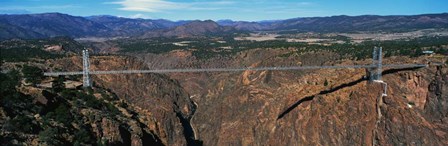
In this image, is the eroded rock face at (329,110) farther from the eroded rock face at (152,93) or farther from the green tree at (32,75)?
the green tree at (32,75)

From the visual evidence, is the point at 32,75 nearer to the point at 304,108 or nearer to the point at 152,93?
the point at 304,108

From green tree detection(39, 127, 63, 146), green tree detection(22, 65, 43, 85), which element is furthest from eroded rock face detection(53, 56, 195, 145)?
green tree detection(39, 127, 63, 146)

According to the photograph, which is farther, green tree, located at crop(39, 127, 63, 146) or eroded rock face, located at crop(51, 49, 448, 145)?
eroded rock face, located at crop(51, 49, 448, 145)

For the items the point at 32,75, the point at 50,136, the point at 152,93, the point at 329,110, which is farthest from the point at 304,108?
the point at 152,93

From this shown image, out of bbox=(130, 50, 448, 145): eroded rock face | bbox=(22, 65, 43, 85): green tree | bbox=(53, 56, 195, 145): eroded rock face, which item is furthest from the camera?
bbox=(53, 56, 195, 145): eroded rock face

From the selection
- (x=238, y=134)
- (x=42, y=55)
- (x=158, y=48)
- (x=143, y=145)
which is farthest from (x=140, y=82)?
(x=158, y=48)

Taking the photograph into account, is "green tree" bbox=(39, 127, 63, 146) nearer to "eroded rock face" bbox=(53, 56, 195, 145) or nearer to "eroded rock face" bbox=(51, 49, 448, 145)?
"eroded rock face" bbox=(51, 49, 448, 145)

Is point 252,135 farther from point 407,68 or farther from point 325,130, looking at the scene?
point 407,68

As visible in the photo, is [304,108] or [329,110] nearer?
[329,110]

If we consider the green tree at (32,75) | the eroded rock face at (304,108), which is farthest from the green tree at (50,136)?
the green tree at (32,75)

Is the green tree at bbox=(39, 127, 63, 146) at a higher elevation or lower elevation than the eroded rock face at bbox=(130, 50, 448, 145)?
higher

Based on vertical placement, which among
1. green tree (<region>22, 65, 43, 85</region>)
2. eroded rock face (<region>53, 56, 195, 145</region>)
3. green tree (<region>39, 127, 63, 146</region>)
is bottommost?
eroded rock face (<region>53, 56, 195, 145</region>)
